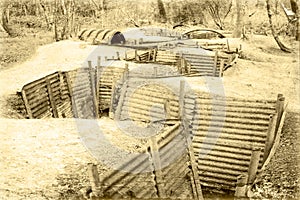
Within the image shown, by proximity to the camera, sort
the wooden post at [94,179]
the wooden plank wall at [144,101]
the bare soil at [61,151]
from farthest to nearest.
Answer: the wooden plank wall at [144,101]
the bare soil at [61,151]
the wooden post at [94,179]

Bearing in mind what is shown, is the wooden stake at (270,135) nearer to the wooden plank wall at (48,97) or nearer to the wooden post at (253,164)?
the wooden post at (253,164)

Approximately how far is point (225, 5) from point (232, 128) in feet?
107

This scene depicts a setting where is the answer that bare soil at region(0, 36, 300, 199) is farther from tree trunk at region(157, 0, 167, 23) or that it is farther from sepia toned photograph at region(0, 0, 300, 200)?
tree trunk at region(157, 0, 167, 23)

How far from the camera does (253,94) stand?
43.9 feet

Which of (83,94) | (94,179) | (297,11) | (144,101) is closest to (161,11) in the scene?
(297,11)

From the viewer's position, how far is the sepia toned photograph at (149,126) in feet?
22.4

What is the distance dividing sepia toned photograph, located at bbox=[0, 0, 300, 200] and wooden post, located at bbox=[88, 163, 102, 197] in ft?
0.05

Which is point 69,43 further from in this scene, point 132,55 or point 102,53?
point 132,55

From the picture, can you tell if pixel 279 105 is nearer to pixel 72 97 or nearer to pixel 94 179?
pixel 94 179

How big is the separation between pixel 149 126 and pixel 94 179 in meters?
6.41

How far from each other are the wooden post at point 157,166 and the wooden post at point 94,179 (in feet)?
4.89

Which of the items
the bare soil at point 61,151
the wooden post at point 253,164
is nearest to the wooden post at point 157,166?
the bare soil at point 61,151

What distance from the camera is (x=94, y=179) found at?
5.04 m

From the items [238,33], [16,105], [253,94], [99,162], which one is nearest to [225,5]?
[238,33]
